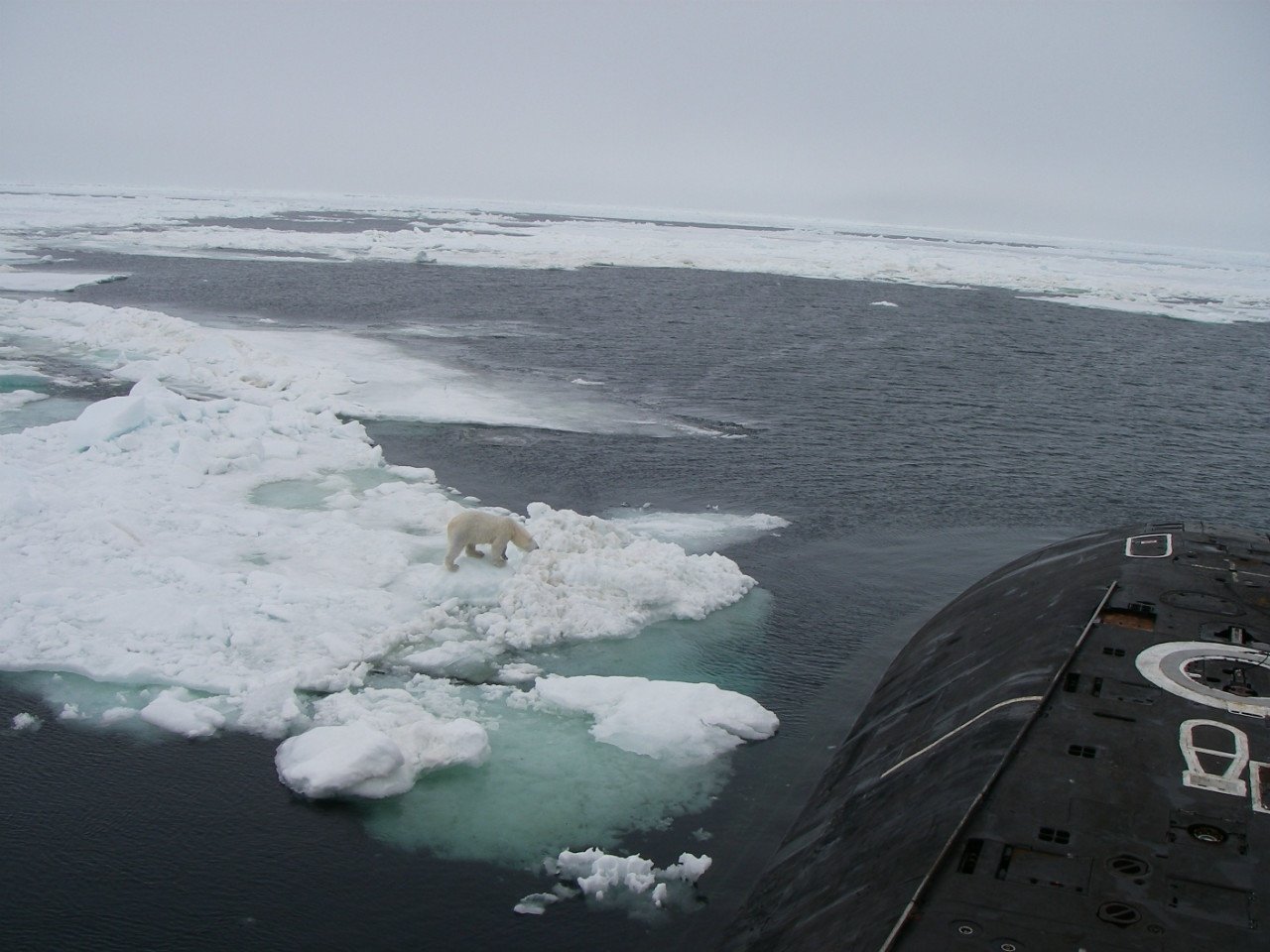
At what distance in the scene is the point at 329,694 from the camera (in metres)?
9.55

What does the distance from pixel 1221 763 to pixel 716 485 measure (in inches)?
416

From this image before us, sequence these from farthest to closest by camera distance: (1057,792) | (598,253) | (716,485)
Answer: (598,253)
(716,485)
(1057,792)

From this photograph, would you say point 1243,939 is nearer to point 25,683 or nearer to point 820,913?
point 820,913

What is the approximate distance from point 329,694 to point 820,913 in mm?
5113

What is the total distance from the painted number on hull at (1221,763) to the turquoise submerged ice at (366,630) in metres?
3.63

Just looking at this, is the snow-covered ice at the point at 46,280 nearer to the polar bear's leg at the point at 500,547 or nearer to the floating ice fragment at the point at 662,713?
the polar bear's leg at the point at 500,547

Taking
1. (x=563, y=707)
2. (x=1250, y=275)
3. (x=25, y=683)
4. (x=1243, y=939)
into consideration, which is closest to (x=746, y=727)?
(x=563, y=707)

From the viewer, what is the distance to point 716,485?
1712 cm

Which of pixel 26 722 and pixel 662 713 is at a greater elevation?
pixel 662 713

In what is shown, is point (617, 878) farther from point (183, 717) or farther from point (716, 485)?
point (716, 485)

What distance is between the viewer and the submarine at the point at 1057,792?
18.5 ft

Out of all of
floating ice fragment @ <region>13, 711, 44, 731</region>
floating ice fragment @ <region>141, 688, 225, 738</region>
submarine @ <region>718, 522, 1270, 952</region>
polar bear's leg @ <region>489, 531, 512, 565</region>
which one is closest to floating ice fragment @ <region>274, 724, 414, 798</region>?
floating ice fragment @ <region>141, 688, 225, 738</region>

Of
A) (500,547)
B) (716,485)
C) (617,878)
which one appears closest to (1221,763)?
(617,878)

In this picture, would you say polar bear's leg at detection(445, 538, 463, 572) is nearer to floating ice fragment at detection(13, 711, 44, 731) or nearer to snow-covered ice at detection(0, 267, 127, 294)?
floating ice fragment at detection(13, 711, 44, 731)
